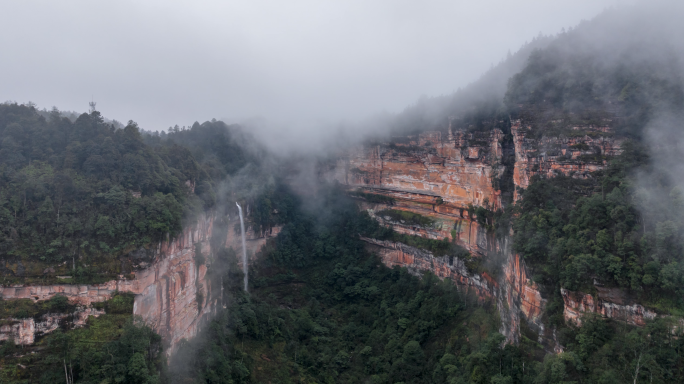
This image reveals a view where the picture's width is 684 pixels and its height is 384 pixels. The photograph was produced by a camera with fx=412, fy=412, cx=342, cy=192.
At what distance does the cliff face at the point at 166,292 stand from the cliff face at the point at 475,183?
59.9 feet

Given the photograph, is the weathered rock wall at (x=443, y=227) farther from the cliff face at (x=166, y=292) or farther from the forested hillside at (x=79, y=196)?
the forested hillside at (x=79, y=196)

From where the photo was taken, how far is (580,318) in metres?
19.3

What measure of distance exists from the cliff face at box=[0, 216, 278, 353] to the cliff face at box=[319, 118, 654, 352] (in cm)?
1824

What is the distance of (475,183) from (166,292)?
24.9 metres

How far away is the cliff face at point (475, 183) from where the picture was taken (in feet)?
78.3

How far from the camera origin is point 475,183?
34.8 metres

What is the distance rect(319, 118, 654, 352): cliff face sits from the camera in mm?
23875

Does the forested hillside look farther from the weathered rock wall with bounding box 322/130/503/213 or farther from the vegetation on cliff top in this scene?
the weathered rock wall with bounding box 322/130/503/213

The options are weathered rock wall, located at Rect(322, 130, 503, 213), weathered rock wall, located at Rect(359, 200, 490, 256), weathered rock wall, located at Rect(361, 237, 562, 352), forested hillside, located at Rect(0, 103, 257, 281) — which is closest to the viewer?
forested hillside, located at Rect(0, 103, 257, 281)

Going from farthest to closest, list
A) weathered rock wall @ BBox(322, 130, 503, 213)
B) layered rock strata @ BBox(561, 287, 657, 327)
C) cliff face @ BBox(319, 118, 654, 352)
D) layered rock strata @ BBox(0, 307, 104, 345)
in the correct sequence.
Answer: weathered rock wall @ BBox(322, 130, 503, 213) → cliff face @ BBox(319, 118, 654, 352) → layered rock strata @ BBox(0, 307, 104, 345) → layered rock strata @ BBox(561, 287, 657, 327)

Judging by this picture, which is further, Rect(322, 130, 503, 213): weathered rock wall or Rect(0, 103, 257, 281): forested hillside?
Rect(322, 130, 503, 213): weathered rock wall

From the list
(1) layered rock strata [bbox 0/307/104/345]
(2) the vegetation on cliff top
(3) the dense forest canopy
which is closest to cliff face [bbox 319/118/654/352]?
(3) the dense forest canopy

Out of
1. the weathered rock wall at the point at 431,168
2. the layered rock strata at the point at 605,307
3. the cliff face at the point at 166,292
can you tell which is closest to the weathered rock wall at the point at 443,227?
the weathered rock wall at the point at 431,168

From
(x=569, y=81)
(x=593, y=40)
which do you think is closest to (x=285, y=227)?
(x=569, y=81)
